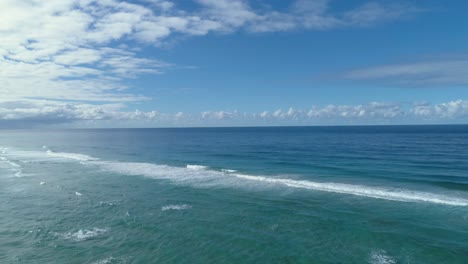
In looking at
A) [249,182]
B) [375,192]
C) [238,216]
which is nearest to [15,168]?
[249,182]

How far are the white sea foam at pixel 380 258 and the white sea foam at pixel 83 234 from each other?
1769 cm

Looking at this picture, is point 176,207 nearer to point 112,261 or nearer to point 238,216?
point 238,216

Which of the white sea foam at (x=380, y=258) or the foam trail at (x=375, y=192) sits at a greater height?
the foam trail at (x=375, y=192)

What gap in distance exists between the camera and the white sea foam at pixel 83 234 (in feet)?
71.2

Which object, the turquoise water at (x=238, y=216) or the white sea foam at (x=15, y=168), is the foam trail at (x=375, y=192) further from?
the white sea foam at (x=15, y=168)

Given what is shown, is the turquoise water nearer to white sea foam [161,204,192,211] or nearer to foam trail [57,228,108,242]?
foam trail [57,228,108,242]

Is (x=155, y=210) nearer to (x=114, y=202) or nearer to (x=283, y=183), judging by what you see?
(x=114, y=202)

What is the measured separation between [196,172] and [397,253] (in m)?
31.5

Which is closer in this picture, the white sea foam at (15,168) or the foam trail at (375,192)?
the foam trail at (375,192)

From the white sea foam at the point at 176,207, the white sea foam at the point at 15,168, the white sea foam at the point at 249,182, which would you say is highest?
the white sea foam at the point at 249,182

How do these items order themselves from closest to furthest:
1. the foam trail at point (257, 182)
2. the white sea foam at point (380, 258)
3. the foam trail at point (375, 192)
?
the white sea foam at point (380, 258) → the foam trail at point (375, 192) → the foam trail at point (257, 182)

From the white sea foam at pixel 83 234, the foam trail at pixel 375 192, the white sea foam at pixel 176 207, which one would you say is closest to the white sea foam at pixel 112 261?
the white sea foam at pixel 83 234

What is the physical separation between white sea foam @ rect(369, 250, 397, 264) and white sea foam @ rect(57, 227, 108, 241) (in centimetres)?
1769

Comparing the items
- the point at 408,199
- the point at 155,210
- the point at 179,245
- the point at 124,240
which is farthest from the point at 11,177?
the point at 408,199
